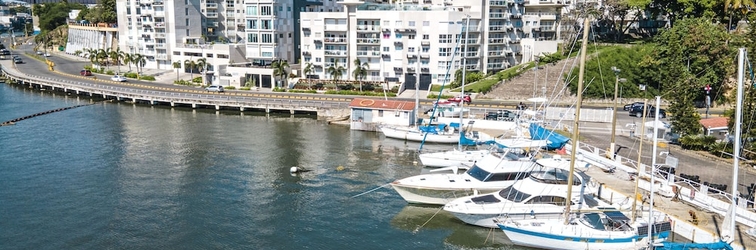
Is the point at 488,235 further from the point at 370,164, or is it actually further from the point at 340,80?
the point at 340,80

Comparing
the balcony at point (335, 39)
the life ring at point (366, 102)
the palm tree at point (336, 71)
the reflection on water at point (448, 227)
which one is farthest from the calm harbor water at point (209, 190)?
the balcony at point (335, 39)

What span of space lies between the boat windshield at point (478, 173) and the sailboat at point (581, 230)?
7.68 meters

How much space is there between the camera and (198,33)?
470ft

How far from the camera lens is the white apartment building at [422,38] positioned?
107m

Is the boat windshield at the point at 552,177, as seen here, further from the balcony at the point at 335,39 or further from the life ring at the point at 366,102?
the balcony at the point at 335,39

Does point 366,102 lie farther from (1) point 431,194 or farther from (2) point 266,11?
(2) point 266,11

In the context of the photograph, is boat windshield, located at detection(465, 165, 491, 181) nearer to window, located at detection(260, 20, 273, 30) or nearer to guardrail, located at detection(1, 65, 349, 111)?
guardrail, located at detection(1, 65, 349, 111)

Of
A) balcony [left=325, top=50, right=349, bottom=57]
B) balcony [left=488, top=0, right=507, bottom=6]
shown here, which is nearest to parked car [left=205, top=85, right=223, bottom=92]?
balcony [left=325, top=50, right=349, bottom=57]

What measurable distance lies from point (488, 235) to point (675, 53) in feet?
199

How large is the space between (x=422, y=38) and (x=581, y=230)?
6948 centimetres

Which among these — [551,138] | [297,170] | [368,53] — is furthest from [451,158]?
[368,53]

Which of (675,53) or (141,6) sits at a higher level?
(141,6)

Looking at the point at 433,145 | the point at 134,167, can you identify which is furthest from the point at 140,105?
the point at 433,145

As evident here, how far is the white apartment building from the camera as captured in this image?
10700 cm
